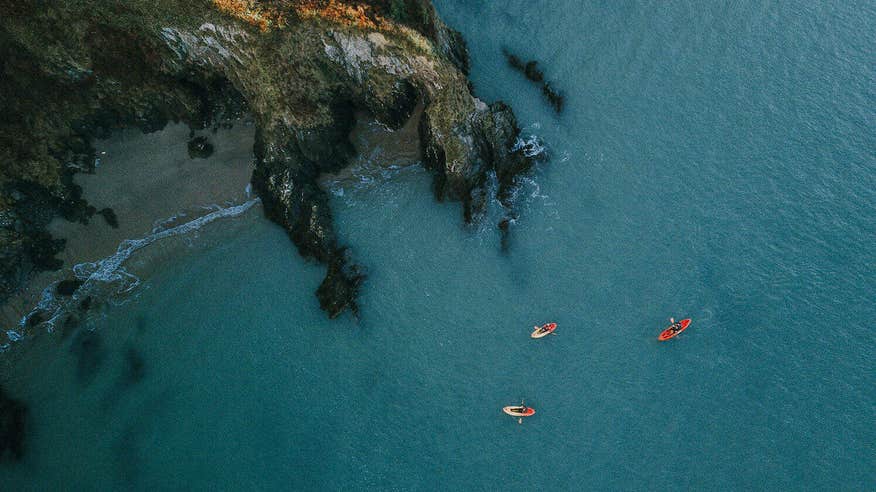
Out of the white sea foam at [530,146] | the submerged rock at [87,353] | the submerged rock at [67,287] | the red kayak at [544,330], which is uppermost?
the white sea foam at [530,146]

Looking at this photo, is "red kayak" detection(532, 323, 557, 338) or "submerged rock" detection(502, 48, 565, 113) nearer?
"red kayak" detection(532, 323, 557, 338)

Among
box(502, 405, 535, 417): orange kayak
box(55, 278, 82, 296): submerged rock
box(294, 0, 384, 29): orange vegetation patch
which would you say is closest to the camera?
box(502, 405, 535, 417): orange kayak

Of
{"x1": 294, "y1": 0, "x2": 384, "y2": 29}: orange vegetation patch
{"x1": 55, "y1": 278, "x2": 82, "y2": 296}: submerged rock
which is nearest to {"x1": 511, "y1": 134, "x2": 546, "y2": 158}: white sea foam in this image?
{"x1": 294, "y1": 0, "x2": 384, "y2": 29}: orange vegetation patch

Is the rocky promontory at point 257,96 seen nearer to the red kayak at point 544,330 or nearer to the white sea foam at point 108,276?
the white sea foam at point 108,276

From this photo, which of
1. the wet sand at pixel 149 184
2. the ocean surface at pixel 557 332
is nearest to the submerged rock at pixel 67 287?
the wet sand at pixel 149 184

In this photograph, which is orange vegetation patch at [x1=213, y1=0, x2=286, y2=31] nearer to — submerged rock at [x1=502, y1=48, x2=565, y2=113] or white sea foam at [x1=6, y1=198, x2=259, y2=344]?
white sea foam at [x1=6, y1=198, x2=259, y2=344]

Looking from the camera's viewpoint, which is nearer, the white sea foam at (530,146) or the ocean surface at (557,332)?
the ocean surface at (557,332)

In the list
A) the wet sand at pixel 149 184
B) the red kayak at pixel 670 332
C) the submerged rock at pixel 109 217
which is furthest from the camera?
the submerged rock at pixel 109 217
